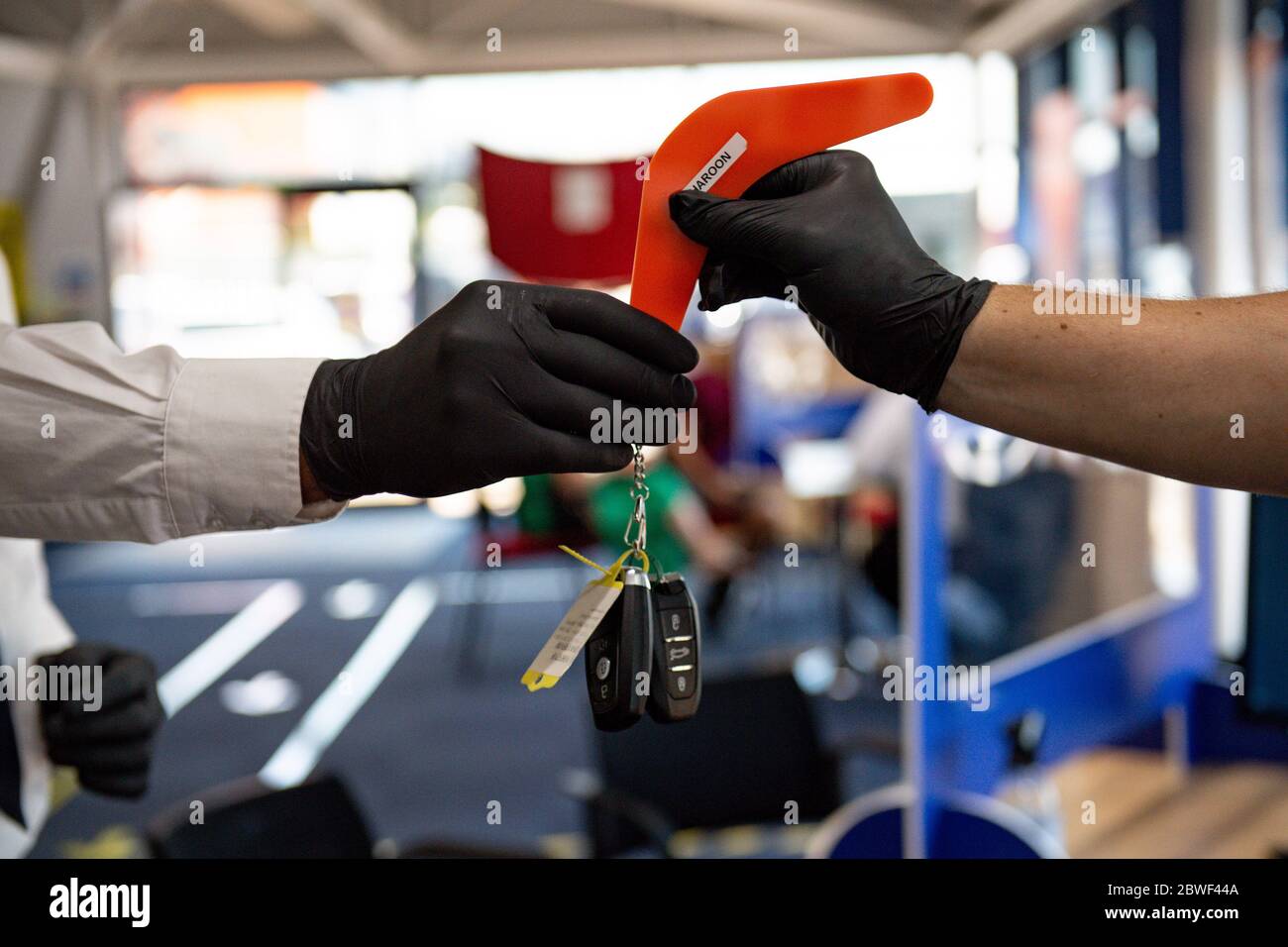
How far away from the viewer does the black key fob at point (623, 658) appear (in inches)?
30.3

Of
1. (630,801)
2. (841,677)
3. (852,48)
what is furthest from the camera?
(852,48)

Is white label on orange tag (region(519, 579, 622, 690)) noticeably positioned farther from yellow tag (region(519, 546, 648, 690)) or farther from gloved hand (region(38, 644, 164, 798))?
gloved hand (region(38, 644, 164, 798))

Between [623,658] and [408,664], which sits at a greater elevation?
[623,658]

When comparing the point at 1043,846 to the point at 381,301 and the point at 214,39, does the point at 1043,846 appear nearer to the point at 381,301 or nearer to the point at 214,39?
the point at 381,301

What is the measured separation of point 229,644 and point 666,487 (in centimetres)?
288

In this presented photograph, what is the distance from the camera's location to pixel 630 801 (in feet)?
6.21

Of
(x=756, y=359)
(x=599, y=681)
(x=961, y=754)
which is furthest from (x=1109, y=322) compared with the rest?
(x=756, y=359)

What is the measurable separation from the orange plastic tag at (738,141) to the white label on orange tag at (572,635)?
25cm

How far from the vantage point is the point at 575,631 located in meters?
0.80

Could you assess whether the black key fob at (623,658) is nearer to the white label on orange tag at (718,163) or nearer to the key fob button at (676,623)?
the key fob button at (676,623)

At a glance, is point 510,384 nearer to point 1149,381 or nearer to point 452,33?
point 1149,381

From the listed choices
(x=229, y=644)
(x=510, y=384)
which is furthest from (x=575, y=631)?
(x=229, y=644)

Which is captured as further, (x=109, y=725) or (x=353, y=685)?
(x=353, y=685)
